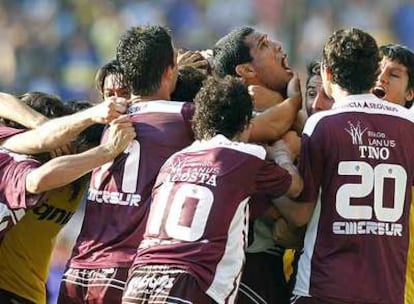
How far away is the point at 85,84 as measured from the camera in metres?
17.4

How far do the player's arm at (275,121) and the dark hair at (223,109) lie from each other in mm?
518

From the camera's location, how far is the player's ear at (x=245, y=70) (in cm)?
735

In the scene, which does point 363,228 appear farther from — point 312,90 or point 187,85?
point 187,85

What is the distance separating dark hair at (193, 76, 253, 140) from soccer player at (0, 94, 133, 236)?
49 centimetres

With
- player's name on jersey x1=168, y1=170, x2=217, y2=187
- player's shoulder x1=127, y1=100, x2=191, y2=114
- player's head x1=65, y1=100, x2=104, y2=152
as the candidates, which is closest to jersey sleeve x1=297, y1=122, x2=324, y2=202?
player's name on jersey x1=168, y1=170, x2=217, y2=187

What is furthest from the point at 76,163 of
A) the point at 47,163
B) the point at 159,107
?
the point at 159,107

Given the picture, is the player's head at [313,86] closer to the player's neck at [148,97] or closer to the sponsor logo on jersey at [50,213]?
the player's neck at [148,97]

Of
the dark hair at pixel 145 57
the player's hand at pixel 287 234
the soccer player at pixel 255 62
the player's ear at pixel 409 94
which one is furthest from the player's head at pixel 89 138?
the player's ear at pixel 409 94

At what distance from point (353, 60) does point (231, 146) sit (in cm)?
82

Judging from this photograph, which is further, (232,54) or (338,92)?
(232,54)

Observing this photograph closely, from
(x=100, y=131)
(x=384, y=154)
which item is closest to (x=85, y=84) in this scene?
(x=100, y=131)

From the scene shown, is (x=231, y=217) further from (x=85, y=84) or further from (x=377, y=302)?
(x=85, y=84)

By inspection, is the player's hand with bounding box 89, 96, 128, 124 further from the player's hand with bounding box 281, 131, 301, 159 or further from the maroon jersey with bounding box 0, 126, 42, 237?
the player's hand with bounding box 281, 131, 301, 159

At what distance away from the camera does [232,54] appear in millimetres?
7379
